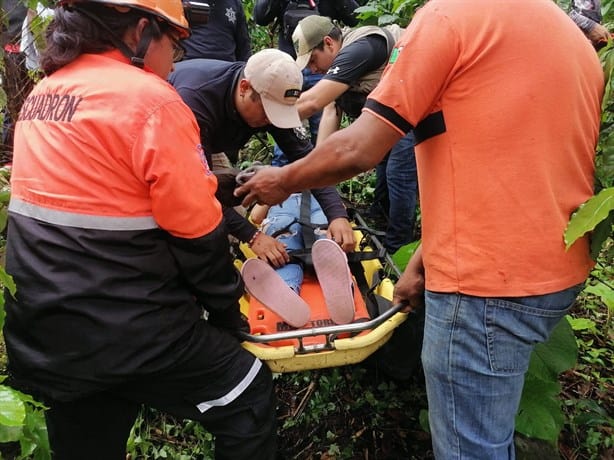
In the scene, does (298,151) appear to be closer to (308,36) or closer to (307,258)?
(307,258)

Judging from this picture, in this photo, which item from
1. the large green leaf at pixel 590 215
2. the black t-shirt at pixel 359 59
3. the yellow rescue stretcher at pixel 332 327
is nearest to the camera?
the large green leaf at pixel 590 215

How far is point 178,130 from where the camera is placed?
1.43 meters

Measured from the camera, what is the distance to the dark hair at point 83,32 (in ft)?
4.90

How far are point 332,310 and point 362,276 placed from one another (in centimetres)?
50

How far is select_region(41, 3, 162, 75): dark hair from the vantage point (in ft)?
4.90

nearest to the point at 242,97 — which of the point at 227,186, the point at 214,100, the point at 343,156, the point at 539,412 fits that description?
the point at 214,100

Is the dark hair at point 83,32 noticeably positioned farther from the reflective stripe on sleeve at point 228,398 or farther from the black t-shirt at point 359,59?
the black t-shirt at point 359,59

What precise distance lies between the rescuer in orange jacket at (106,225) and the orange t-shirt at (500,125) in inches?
25.0

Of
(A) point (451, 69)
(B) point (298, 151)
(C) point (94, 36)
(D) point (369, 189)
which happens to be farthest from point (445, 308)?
(D) point (369, 189)

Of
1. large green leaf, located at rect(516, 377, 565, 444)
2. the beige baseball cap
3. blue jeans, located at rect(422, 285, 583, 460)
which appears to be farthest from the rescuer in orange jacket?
large green leaf, located at rect(516, 377, 565, 444)

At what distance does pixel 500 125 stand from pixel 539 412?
1231 mm

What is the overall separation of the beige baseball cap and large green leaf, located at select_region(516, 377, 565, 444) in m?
1.49

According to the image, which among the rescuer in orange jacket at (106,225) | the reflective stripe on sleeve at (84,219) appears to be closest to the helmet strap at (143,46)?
the rescuer in orange jacket at (106,225)

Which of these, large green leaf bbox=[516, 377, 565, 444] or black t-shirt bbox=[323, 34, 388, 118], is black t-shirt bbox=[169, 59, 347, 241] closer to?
black t-shirt bbox=[323, 34, 388, 118]
